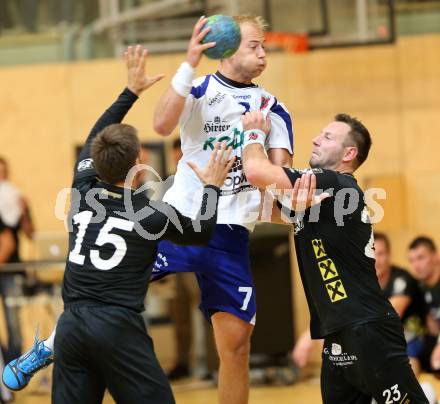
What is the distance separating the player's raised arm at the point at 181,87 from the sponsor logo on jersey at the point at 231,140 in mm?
316

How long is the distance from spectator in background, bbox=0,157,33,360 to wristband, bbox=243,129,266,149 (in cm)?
500

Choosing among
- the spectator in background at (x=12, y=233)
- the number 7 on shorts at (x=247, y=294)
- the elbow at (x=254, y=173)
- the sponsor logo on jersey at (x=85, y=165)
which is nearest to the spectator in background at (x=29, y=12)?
the spectator in background at (x=12, y=233)

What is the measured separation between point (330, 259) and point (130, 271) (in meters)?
1.07

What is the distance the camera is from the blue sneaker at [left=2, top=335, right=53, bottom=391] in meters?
5.73

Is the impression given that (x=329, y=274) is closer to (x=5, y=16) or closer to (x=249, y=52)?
(x=249, y=52)

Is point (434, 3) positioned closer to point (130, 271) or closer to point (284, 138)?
point (284, 138)

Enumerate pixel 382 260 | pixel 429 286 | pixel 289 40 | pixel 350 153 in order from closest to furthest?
pixel 350 153 < pixel 429 286 < pixel 382 260 < pixel 289 40

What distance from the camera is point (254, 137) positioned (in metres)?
5.55

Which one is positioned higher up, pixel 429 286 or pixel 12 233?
pixel 12 233

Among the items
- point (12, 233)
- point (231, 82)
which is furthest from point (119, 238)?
point (12, 233)

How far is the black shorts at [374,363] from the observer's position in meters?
5.21

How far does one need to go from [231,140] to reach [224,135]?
0.05 m

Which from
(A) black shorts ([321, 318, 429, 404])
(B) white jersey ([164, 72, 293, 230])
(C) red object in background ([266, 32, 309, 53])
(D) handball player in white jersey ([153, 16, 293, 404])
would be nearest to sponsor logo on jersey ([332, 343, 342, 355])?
(A) black shorts ([321, 318, 429, 404])

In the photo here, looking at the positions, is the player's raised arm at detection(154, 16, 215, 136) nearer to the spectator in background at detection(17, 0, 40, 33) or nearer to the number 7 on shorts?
the number 7 on shorts
